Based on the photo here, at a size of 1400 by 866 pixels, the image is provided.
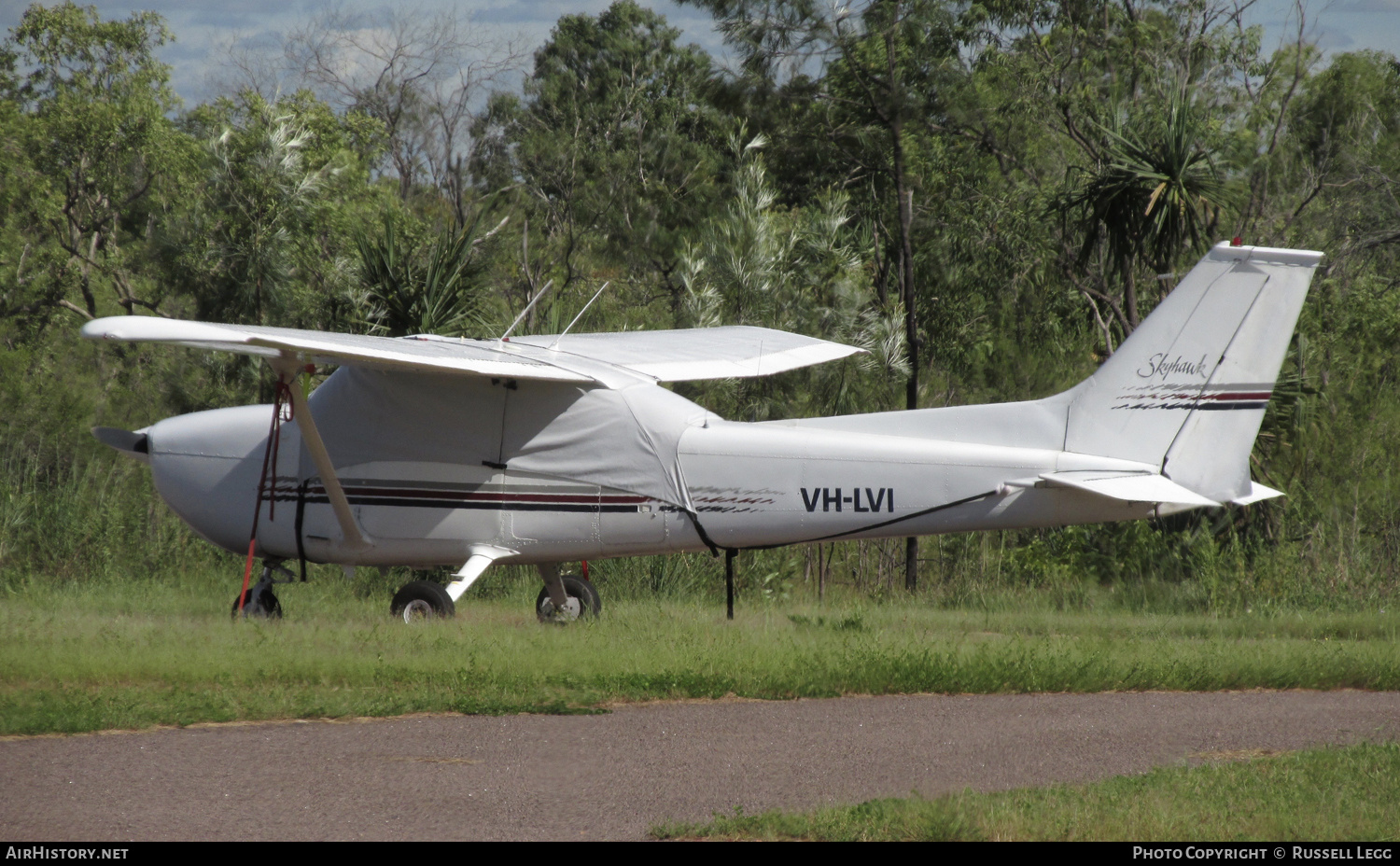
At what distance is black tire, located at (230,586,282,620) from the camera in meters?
10.6

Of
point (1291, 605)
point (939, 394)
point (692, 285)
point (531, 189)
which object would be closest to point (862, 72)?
point (692, 285)

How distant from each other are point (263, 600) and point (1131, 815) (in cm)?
804

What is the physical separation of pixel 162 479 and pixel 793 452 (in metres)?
5.53

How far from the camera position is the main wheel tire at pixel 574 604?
11.3m

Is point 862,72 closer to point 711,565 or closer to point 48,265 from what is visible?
point 711,565

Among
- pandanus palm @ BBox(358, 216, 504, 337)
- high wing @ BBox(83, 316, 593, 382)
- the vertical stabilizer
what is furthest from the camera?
pandanus palm @ BBox(358, 216, 504, 337)

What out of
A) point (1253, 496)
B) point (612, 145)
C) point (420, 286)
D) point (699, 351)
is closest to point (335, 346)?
point (699, 351)

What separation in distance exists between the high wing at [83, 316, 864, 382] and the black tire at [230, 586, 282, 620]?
85.9 inches

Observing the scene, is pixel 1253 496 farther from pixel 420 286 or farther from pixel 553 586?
pixel 420 286

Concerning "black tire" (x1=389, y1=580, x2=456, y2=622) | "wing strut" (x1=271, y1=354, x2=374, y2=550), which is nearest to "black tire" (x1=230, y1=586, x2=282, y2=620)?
"wing strut" (x1=271, y1=354, x2=374, y2=550)

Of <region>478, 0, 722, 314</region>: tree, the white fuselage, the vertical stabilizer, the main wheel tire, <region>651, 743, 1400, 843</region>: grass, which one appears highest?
<region>478, 0, 722, 314</region>: tree

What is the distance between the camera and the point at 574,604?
11555 mm

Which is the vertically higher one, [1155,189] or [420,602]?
[1155,189]

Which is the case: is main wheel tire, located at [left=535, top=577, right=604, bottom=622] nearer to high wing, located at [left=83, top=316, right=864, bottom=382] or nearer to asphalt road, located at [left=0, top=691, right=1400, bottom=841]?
high wing, located at [left=83, top=316, right=864, bottom=382]
